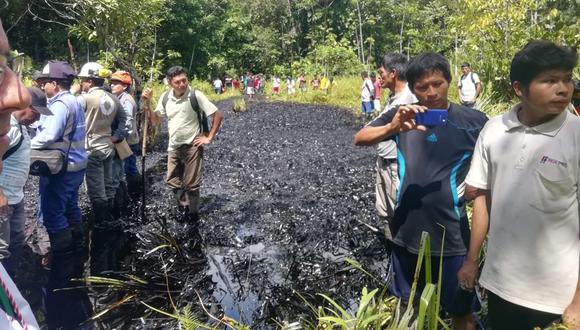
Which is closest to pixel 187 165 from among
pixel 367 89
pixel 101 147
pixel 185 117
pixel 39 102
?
pixel 185 117

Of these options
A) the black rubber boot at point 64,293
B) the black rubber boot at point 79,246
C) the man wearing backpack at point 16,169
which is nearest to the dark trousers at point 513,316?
the black rubber boot at point 64,293

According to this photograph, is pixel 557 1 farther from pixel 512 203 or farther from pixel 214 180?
pixel 512 203

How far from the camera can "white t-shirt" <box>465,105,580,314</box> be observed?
2.09 m

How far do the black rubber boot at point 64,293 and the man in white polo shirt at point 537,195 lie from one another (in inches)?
122

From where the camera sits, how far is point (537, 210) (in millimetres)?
2135

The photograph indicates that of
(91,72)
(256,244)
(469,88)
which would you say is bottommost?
(256,244)

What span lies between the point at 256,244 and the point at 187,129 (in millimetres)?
1595

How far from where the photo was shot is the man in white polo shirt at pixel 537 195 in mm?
2090

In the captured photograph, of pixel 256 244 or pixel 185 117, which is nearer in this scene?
pixel 256 244

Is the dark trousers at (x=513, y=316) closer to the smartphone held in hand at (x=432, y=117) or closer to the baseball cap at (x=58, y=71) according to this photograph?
the smartphone held in hand at (x=432, y=117)

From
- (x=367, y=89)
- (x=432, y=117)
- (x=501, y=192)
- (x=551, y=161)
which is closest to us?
(x=551, y=161)

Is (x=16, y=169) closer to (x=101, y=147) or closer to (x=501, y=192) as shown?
(x=101, y=147)

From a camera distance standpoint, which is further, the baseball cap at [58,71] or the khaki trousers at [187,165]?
the khaki trousers at [187,165]

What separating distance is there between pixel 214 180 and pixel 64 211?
12.5ft
